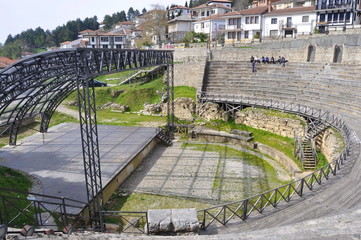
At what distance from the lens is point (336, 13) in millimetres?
41688

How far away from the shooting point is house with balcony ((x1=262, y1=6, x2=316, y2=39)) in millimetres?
44156

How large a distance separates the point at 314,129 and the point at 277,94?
771 centimetres

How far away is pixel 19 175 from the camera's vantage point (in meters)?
16.3

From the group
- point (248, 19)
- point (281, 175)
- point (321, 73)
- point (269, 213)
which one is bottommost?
point (281, 175)

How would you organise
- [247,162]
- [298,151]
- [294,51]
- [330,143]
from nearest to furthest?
Answer: [330,143], [298,151], [247,162], [294,51]

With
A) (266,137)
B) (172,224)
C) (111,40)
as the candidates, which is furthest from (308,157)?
(111,40)

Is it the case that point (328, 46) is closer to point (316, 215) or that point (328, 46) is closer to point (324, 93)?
point (324, 93)

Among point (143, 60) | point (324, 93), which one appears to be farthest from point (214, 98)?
point (143, 60)

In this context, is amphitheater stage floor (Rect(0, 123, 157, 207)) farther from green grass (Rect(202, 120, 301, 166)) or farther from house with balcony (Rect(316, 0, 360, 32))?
house with balcony (Rect(316, 0, 360, 32))

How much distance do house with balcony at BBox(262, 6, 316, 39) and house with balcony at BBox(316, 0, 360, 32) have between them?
109 cm

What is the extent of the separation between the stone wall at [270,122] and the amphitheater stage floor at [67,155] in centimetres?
857

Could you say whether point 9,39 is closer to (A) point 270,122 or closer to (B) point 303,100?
(A) point 270,122

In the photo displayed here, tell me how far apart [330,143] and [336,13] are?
31025 mm

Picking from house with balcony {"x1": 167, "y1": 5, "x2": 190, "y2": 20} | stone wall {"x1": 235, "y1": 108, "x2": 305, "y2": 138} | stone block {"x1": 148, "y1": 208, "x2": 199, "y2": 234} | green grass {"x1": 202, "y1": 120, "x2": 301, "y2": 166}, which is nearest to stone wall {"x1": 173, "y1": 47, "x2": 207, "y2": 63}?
green grass {"x1": 202, "y1": 120, "x2": 301, "y2": 166}
